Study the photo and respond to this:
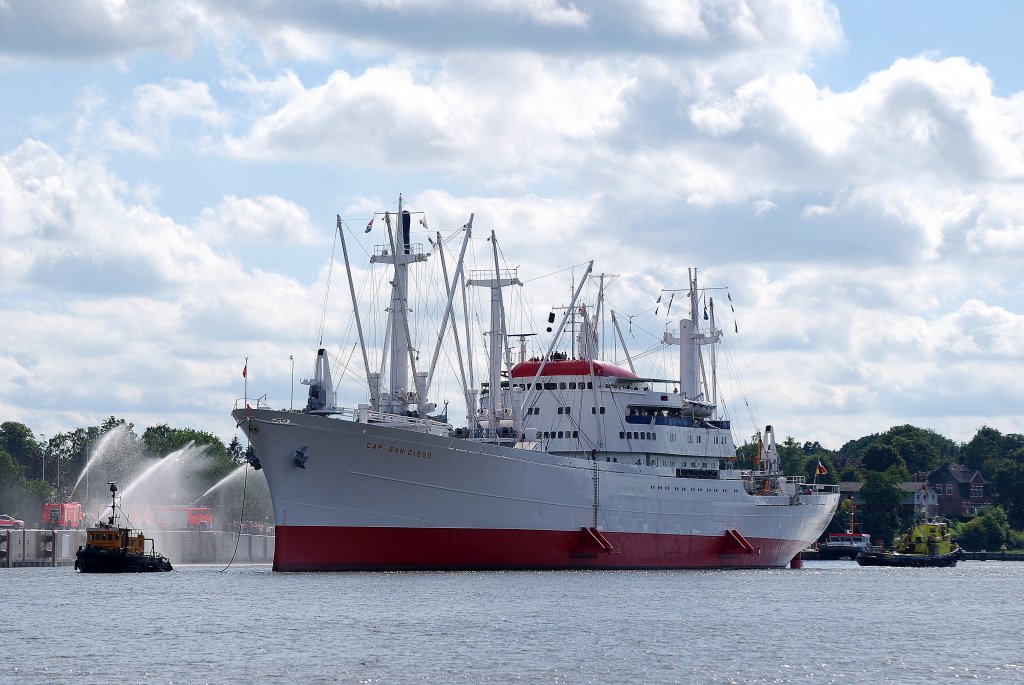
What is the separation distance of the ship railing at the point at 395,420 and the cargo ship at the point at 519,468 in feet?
0.25

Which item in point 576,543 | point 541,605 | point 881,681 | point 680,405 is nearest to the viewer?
point 881,681

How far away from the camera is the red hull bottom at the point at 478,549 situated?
249 ft

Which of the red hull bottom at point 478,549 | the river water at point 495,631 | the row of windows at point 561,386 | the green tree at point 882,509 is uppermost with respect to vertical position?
the row of windows at point 561,386

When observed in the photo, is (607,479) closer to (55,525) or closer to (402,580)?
(402,580)

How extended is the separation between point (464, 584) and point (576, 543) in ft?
44.8

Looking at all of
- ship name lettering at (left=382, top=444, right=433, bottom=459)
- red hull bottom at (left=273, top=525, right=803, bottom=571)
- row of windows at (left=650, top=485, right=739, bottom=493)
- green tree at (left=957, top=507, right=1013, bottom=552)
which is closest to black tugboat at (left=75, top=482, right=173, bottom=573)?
red hull bottom at (left=273, top=525, right=803, bottom=571)

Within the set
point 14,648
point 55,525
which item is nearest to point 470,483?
point 14,648

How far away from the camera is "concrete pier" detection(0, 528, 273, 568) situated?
367 ft

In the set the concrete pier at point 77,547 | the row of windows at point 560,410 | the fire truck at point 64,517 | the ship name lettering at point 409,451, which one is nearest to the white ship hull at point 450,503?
the ship name lettering at point 409,451

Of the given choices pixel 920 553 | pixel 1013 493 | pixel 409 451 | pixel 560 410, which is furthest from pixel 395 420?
pixel 1013 493

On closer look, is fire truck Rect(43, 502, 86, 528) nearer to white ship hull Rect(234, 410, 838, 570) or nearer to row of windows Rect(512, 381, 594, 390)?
row of windows Rect(512, 381, 594, 390)

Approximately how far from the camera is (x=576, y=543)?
86.6m

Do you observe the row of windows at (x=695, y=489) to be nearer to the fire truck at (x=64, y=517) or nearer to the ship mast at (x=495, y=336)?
the ship mast at (x=495, y=336)

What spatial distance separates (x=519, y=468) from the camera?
81750 millimetres
